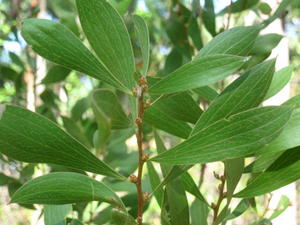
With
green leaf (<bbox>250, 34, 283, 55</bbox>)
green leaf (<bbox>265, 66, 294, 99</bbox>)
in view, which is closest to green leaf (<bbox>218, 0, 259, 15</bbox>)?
green leaf (<bbox>250, 34, 283, 55</bbox>)

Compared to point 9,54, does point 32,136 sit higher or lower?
lower

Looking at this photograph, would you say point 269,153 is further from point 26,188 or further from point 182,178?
point 26,188

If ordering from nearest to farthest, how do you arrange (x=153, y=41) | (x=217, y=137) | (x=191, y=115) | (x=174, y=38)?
(x=217, y=137) < (x=191, y=115) < (x=174, y=38) < (x=153, y=41)

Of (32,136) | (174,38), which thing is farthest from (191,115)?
(174,38)

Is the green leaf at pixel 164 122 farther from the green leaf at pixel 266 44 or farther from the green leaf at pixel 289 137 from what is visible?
the green leaf at pixel 266 44

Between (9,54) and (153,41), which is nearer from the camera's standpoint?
(9,54)

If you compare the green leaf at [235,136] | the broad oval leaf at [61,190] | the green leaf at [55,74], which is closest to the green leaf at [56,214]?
the broad oval leaf at [61,190]

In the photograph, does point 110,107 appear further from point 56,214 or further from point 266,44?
point 266,44
